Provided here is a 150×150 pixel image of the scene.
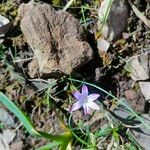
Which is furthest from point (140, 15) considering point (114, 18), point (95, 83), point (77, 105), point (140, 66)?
point (77, 105)

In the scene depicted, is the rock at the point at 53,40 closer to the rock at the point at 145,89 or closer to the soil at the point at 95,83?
the soil at the point at 95,83

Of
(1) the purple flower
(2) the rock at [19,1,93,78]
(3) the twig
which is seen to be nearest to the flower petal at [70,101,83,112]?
(1) the purple flower

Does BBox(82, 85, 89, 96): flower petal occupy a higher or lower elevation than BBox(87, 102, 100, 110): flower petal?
higher

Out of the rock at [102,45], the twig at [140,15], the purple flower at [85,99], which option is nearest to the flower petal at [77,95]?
the purple flower at [85,99]

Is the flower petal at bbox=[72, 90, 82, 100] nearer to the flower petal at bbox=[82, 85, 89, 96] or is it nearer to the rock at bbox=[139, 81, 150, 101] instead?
the flower petal at bbox=[82, 85, 89, 96]

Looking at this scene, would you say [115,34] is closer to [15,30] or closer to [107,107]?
[107,107]

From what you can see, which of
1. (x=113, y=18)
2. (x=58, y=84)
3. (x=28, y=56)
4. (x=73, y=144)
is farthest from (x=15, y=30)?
(x=73, y=144)
